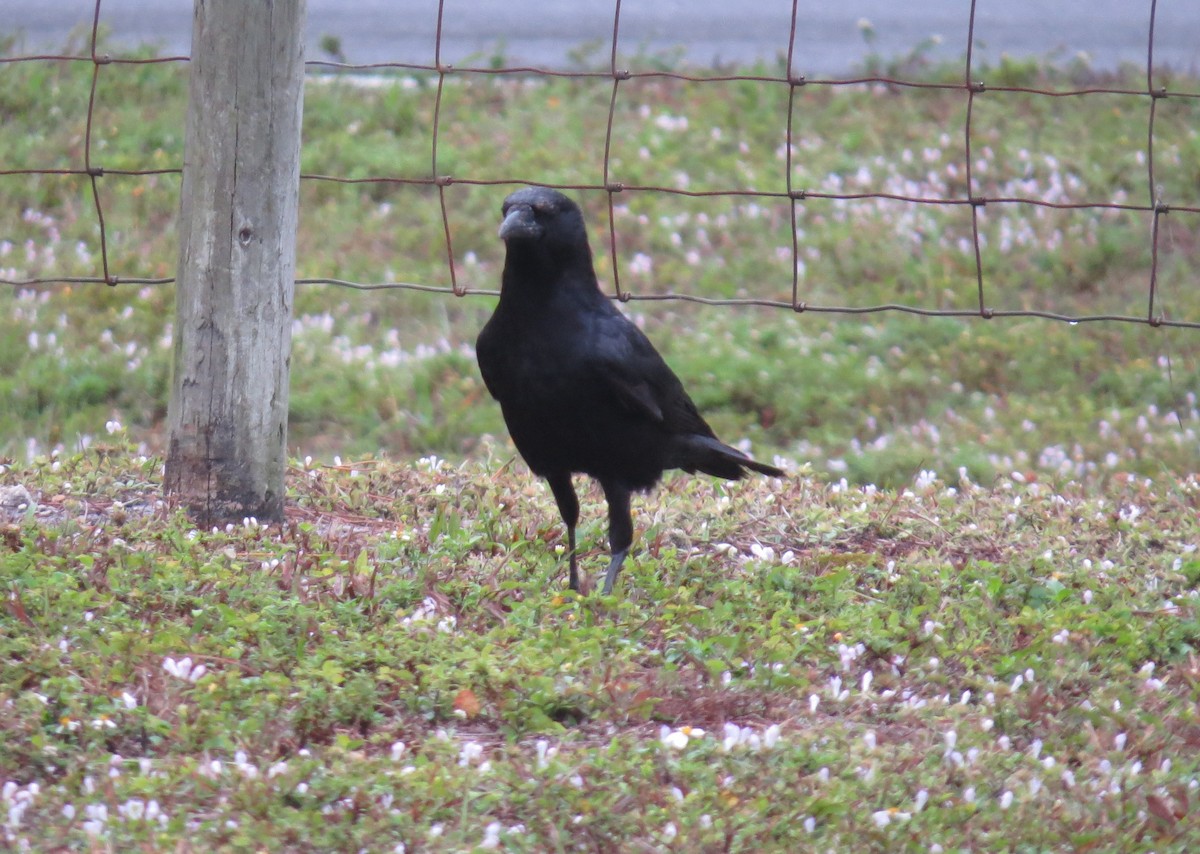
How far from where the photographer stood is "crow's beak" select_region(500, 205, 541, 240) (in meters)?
3.96

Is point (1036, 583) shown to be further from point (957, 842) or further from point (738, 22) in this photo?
point (738, 22)

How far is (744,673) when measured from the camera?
11.6ft

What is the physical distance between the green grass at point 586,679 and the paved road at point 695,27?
663 cm

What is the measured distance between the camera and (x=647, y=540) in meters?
4.47

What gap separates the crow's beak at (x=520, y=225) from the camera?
396cm

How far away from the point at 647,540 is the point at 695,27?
28.7ft

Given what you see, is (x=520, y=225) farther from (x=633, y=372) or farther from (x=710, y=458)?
(x=710, y=458)

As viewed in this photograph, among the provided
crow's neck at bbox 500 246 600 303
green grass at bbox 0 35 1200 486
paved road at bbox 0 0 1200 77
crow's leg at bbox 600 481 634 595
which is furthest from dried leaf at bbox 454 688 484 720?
paved road at bbox 0 0 1200 77

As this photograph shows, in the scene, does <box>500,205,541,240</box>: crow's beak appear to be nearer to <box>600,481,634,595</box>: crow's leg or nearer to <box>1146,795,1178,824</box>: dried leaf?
<box>600,481,634,595</box>: crow's leg

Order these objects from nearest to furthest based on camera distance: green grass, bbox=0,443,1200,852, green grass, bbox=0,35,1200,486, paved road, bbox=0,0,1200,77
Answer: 1. green grass, bbox=0,443,1200,852
2. green grass, bbox=0,35,1200,486
3. paved road, bbox=0,0,1200,77

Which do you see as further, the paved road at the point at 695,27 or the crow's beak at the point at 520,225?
the paved road at the point at 695,27

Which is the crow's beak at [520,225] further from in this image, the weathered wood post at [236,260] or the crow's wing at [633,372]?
the weathered wood post at [236,260]

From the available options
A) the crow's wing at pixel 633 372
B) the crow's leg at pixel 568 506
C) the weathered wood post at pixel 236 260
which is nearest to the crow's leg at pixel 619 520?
Result: the crow's leg at pixel 568 506

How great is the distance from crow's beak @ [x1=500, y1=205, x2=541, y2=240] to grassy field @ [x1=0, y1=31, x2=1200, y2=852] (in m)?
0.88
